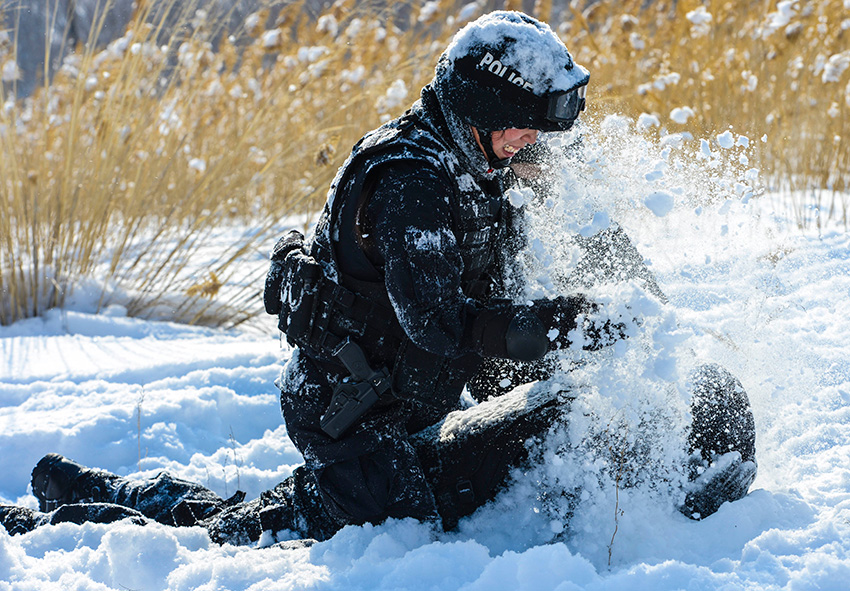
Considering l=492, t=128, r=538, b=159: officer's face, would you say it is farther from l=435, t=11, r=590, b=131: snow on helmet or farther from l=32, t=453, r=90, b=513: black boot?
l=32, t=453, r=90, b=513: black boot

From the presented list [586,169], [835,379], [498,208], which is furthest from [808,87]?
[498,208]

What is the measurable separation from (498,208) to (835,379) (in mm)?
1363

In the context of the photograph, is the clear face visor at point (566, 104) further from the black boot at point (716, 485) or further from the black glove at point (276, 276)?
the black boot at point (716, 485)

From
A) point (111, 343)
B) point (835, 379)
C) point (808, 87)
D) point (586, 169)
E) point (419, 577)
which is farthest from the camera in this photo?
point (808, 87)

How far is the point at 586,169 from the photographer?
2170mm

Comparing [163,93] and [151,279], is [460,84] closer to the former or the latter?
[151,279]

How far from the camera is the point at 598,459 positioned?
6.51ft

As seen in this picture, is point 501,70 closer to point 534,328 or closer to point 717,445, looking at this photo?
point 534,328

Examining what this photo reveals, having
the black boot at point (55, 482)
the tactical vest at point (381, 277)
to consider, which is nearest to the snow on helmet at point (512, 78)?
the tactical vest at point (381, 277)

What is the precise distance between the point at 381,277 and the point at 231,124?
421 cm

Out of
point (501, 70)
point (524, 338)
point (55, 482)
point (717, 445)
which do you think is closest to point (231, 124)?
point (55, 482)

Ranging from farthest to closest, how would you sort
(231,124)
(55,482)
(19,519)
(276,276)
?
(231,124), (55,482), (19,519), (276,276)

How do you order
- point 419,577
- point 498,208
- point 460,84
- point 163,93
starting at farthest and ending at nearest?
point 163,93
point 498,208
point 460,84
point 419,577

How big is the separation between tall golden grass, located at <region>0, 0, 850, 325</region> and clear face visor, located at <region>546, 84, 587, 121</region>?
5.02 feet
